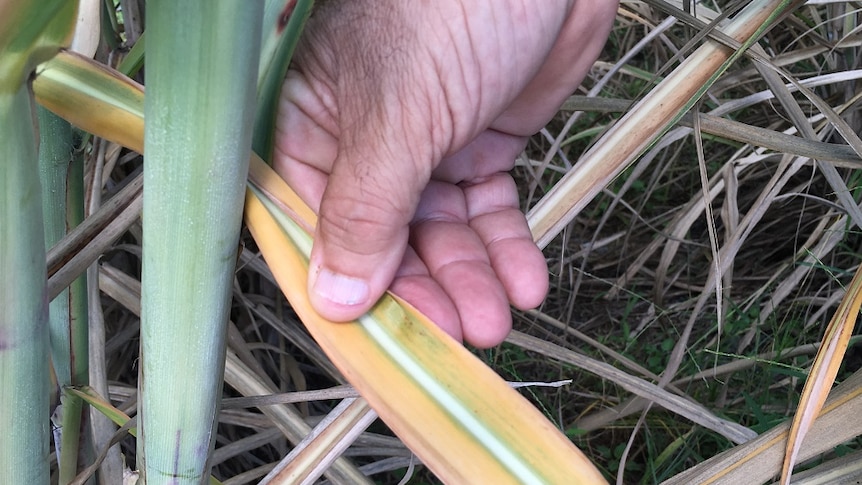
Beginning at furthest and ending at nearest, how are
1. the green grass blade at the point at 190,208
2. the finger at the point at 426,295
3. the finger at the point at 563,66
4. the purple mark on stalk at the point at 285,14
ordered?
the finger at the point at 563,66, the finger at the point at 426,295, the purple mark on stalk at the point at 285,14, the green grass blade at the point at 190,208

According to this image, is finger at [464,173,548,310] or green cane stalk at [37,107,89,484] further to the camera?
finger at [464,173,548,310]

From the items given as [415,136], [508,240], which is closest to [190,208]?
[415,136]

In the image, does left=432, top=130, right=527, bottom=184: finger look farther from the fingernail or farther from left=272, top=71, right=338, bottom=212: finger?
the fingernail

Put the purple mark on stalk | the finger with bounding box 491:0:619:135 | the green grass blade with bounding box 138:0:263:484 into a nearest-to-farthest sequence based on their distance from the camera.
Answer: the green grass blade with bounding box 138:0:263:484 < the purple mark on stalk < the finger with bounding box 491:0:619:135

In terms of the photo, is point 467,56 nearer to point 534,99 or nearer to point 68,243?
point 534,99

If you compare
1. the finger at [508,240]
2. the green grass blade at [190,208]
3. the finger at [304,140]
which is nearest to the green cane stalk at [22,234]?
the green grass blade at [190,208]

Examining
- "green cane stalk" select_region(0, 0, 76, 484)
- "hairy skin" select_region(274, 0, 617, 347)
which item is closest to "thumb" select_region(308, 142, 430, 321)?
"hairy skin" select_region(274, 0, 617, 347)

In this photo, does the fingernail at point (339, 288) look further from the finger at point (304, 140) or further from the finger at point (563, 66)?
the finger at point (563, 66)
